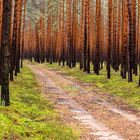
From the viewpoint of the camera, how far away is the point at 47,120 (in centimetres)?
1166

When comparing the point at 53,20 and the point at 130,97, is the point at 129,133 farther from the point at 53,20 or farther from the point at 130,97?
the point at 53,20

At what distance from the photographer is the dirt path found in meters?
10.3

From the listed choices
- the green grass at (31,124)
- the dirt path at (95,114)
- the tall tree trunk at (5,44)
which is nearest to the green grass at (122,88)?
the dirt path at (95,114)

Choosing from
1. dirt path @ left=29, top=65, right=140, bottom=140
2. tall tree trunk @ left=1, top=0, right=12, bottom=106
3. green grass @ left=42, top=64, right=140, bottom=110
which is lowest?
dirt path @ left=29, top=65, right=140, bottom=140

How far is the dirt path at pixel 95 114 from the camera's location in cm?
1028

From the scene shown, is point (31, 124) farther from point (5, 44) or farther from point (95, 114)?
point (95, 114)

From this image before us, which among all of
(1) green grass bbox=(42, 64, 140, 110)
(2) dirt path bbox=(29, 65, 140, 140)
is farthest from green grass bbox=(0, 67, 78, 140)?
(1) green grass bbox=(42, 64, 140, 110)

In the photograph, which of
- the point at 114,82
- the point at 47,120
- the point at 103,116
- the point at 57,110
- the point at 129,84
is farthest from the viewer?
the point at 114,82

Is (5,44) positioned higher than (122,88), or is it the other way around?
(5,44)

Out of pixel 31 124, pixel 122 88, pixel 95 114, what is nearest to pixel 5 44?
pixel 31 124

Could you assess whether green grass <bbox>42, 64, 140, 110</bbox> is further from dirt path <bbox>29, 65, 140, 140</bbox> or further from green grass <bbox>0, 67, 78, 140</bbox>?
green grass <bbox>0, 67, 78, 140</bbox>

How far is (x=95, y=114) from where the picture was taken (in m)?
13.2

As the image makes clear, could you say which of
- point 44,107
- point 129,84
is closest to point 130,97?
point 129,84

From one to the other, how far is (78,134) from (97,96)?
822 centimetres
